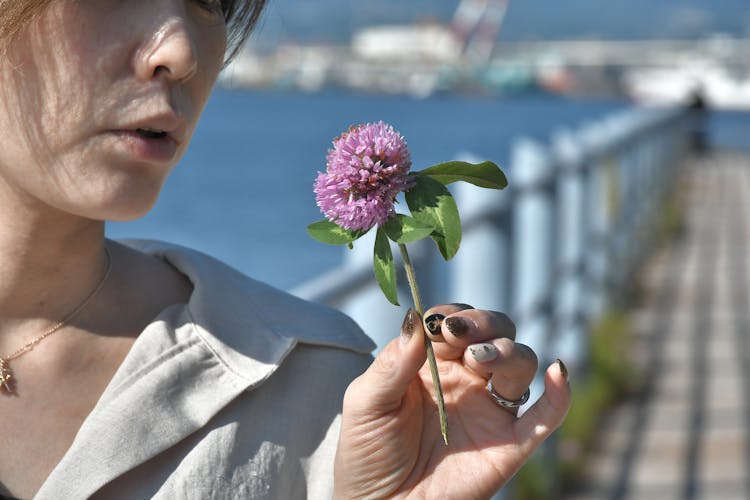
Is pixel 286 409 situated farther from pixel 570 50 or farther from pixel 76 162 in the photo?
pixel 570 50

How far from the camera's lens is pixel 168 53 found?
114 centimetres

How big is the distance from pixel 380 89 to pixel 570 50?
12.2m

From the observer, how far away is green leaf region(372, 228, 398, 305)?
0.97 m

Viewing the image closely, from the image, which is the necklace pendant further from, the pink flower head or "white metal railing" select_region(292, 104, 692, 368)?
"white metal railing" select_region(292, 104, 692, 368)

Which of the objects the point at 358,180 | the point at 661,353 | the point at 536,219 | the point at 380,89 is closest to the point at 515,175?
the point at 536,219

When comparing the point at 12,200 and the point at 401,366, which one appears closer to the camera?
the point at 401,366

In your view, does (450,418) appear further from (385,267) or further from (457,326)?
(385,267)

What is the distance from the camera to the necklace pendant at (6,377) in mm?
1291

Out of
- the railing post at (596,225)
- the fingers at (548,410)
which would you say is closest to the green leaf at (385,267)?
the fingers at (548,410)

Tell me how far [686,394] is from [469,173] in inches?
195

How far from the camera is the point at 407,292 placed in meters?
2.41

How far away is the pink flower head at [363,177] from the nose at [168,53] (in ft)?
0.85

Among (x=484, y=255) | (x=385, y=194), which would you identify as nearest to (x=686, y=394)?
(x=484, y=255)

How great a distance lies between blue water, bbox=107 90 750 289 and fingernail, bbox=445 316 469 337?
0.17 metres
